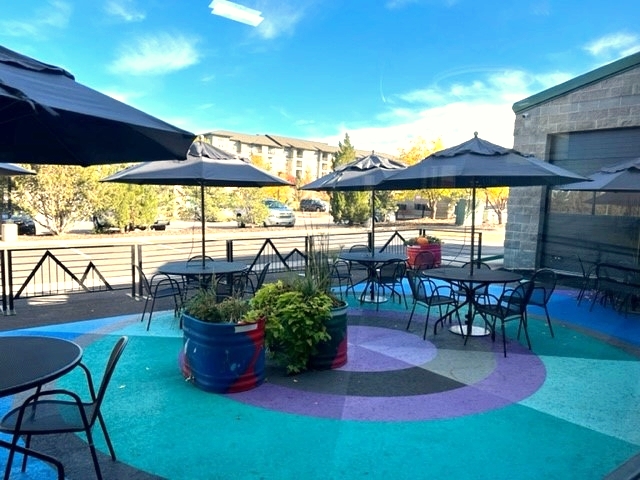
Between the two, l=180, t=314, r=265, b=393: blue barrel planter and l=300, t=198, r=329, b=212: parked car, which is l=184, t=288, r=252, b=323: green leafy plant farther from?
l=300, t=198, r=329, b=212: parked car

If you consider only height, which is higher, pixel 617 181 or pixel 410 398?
pixel 617 181

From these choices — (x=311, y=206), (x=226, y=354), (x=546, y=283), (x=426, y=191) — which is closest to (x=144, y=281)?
(x=226, y=354)

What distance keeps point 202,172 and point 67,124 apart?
9.47 ft

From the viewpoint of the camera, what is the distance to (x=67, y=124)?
251 cm

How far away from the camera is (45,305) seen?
21.4 feet

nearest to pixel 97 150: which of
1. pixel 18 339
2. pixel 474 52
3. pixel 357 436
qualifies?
pixel 18 339

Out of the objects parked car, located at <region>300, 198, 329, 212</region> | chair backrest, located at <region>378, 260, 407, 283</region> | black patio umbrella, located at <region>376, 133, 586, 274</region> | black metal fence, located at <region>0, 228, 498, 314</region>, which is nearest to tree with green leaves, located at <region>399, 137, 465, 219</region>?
black metal fence, located at <region>0, 228, 498, 314</region>

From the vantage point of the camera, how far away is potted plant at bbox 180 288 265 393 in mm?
3550

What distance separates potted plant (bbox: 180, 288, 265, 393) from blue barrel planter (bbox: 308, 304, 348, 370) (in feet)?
1.79

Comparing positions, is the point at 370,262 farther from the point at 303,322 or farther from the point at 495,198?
the point at 495,198

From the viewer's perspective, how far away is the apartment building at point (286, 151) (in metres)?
17.1

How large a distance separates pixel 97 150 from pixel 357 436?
2.68m

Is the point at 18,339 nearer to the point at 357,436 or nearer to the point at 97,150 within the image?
the point at 97,150

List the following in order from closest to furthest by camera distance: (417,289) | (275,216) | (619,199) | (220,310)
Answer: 1. (220,310)
2. (417,289)
3. (619,199)
4. (275,216)
